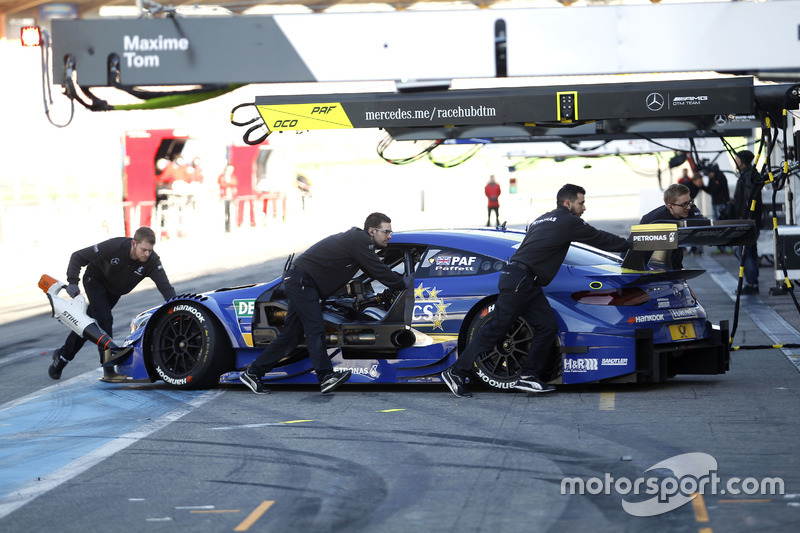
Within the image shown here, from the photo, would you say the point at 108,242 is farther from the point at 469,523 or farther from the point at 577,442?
the point at 469,523

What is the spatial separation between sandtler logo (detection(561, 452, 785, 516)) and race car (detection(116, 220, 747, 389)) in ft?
7.37

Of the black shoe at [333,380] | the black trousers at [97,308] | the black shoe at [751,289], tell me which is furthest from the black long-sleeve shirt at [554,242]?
the black shoe at [751,289]

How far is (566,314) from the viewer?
28.0 ft

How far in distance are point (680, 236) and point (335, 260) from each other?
272 centimetres

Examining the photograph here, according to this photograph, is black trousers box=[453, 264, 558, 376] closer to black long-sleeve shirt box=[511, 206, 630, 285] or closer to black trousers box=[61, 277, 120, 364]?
black long-sleeve shirt box=[511, 206, 630, 285]

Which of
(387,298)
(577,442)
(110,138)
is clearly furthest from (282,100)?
(110,138)

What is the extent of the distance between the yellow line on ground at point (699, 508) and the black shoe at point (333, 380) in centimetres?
368

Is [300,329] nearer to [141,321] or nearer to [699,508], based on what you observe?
[141,321]

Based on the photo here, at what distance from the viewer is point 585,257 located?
29.6 ft

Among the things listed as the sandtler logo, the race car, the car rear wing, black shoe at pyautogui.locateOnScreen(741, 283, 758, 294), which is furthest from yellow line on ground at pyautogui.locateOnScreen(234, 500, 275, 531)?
black shoe at pyautogui.locateOnScreen(741, 283, 758, 294)

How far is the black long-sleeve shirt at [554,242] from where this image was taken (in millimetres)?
8367

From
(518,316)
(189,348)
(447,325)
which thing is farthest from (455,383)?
(189,348)

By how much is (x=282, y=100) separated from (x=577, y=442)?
4.10 m

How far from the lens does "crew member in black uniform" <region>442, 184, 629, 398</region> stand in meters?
8.29
